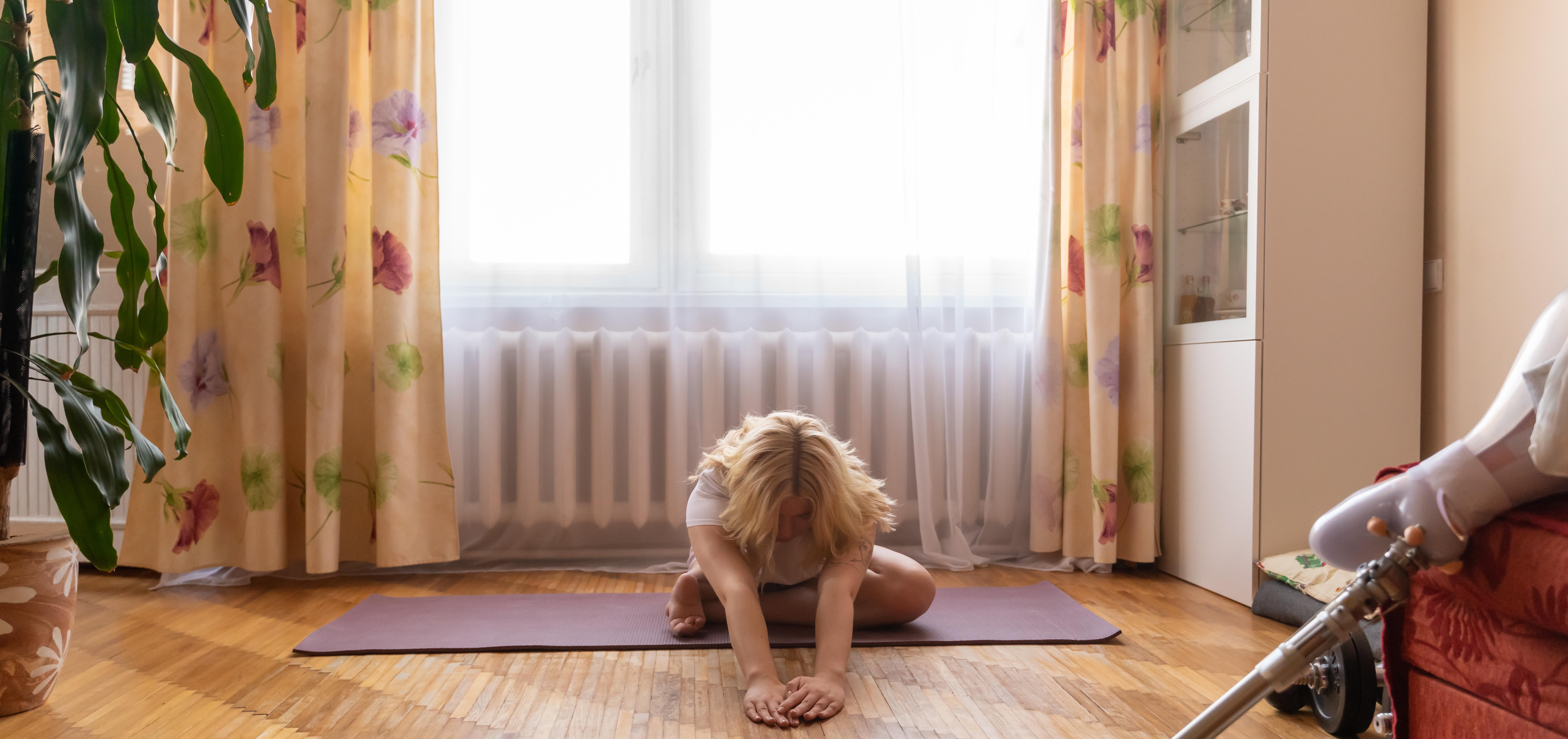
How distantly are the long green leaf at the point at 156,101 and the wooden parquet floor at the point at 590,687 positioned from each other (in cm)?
78

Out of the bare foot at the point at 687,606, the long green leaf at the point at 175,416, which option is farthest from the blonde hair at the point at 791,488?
the long green leaf at the point at 175,416

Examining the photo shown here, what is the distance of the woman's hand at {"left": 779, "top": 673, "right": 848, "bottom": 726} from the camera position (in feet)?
4.47

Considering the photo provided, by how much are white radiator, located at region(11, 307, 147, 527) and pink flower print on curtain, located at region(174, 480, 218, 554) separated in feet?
0.82

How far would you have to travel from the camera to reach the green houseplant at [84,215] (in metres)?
1.27

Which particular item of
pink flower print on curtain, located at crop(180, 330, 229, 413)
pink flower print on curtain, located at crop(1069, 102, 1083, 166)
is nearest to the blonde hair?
pink flower print on curtain, located at crop(1069, 102, 1083, 166)

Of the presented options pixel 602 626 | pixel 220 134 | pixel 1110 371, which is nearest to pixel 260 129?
pixel 220 134

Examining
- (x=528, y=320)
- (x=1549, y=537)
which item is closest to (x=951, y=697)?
(x=1549, y=537)

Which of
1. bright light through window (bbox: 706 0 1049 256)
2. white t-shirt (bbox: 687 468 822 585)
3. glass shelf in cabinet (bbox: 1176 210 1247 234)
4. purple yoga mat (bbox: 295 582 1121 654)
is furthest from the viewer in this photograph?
bright light through window (bbox: 706 0 1049 256)

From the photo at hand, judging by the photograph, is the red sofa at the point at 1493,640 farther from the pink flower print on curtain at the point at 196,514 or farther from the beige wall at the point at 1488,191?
the pink flower print on curtain at the point at 196,514

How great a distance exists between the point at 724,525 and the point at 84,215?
3.49 feet

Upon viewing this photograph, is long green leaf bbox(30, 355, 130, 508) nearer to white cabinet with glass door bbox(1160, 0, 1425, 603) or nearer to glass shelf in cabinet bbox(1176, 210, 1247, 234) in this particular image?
white cabinet with glass door bbox(1160, 0, 1425, 603)

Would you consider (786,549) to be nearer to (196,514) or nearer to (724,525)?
(724,525)

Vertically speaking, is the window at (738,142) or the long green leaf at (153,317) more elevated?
the window at (738,142)

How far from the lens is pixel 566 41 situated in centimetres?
258
